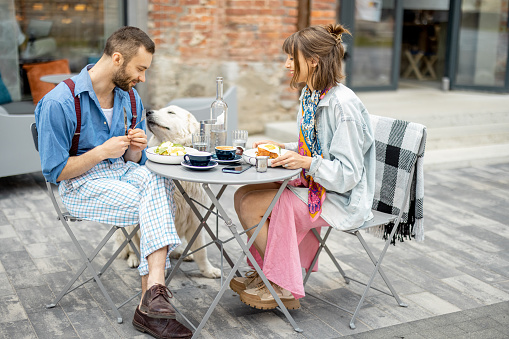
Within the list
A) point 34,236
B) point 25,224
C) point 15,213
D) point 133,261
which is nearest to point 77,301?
point 133,261

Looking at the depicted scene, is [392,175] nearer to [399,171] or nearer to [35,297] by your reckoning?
[399,171]

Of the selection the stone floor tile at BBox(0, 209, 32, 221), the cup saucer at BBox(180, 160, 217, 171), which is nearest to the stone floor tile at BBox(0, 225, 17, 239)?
the stone floor tile at BBox(0, 209, 32, 221)

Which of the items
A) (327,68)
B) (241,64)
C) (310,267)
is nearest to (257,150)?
(327,68)

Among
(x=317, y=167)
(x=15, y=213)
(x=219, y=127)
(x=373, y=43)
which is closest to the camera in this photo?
(x=317, y=167)

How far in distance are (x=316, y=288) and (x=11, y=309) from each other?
1719 millimetres

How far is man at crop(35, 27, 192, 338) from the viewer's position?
3.13m

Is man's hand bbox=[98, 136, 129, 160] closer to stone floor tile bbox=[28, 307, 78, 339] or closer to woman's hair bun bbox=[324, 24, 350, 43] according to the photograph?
stone floor tile bbox=[28, 307, 78, 339]

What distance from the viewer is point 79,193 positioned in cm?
335

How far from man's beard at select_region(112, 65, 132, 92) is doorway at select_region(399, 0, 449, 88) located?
7797 millimetres

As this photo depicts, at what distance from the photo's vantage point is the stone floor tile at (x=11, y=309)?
3.31m

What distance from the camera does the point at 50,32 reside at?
23.8 ft

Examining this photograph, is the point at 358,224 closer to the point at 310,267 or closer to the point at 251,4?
the point at 310,267

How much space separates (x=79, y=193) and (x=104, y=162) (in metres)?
0.26

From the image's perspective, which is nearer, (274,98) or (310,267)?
(310,267)
